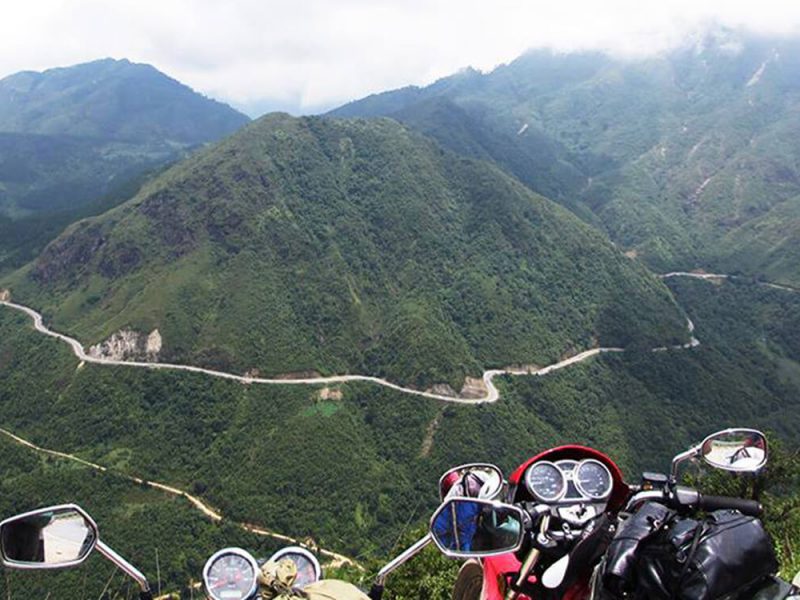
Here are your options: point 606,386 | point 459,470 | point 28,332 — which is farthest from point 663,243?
point 459,470

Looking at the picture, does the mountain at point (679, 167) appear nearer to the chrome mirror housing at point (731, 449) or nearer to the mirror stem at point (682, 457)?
the chrome mirror housing at point (731, 449)

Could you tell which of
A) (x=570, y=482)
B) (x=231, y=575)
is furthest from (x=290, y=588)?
(x=570, y=482)

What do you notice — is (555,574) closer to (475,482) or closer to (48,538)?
(475,482)

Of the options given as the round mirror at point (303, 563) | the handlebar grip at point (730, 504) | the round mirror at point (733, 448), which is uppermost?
the handlebar grip at point (730, 504)

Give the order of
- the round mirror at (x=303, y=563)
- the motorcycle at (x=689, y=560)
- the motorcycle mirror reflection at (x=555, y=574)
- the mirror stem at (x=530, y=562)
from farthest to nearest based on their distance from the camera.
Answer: the round mirror at (x=303, y=563) → the mirror stem at (x=530, y=562) → the motorcycle mirror reflection at (x=555, y=574) → the motorcycle at (x=689, y=560)

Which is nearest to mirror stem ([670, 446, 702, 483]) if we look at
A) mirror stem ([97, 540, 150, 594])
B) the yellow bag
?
the yellow bag

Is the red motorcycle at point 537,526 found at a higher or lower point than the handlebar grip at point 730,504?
lower

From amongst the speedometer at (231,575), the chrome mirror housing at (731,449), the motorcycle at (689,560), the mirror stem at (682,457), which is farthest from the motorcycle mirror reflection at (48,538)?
the chrome mirror housing at (731,449)

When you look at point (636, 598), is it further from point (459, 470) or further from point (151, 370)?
point (151, 370)
